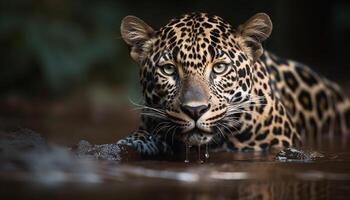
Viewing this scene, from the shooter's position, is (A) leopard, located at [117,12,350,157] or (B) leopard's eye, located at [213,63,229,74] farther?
(B) leopard's eye, located at [213,63,229,74]

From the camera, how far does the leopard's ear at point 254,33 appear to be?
8406mm

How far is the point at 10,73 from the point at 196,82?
354 inches

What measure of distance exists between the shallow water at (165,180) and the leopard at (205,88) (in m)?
0.60

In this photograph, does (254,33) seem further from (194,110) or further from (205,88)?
(194,110)

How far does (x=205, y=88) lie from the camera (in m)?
7.59

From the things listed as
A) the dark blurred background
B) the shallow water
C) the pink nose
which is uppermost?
the dark blurred background

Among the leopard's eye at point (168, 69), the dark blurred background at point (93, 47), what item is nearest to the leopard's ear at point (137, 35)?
the leopard's eye at point (168, 69)

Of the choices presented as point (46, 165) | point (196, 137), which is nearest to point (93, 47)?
point (196, 137)

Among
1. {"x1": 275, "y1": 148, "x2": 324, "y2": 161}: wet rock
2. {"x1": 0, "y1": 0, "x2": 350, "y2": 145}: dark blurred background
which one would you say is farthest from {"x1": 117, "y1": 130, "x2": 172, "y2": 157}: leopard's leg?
{"x1": 0, "y1": 0, "x2": 350, "y2": 145}: dark blurred background

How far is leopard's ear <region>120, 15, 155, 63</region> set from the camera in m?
8.43

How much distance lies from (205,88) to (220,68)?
50cm

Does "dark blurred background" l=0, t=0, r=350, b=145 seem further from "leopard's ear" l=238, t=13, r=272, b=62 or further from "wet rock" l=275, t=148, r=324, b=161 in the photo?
"wet rock" l=275, t=148, r=324, b=161

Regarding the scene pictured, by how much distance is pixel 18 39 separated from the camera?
16.1 metres

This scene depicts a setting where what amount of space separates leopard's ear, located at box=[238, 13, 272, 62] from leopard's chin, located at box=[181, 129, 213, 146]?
4.25 ft
